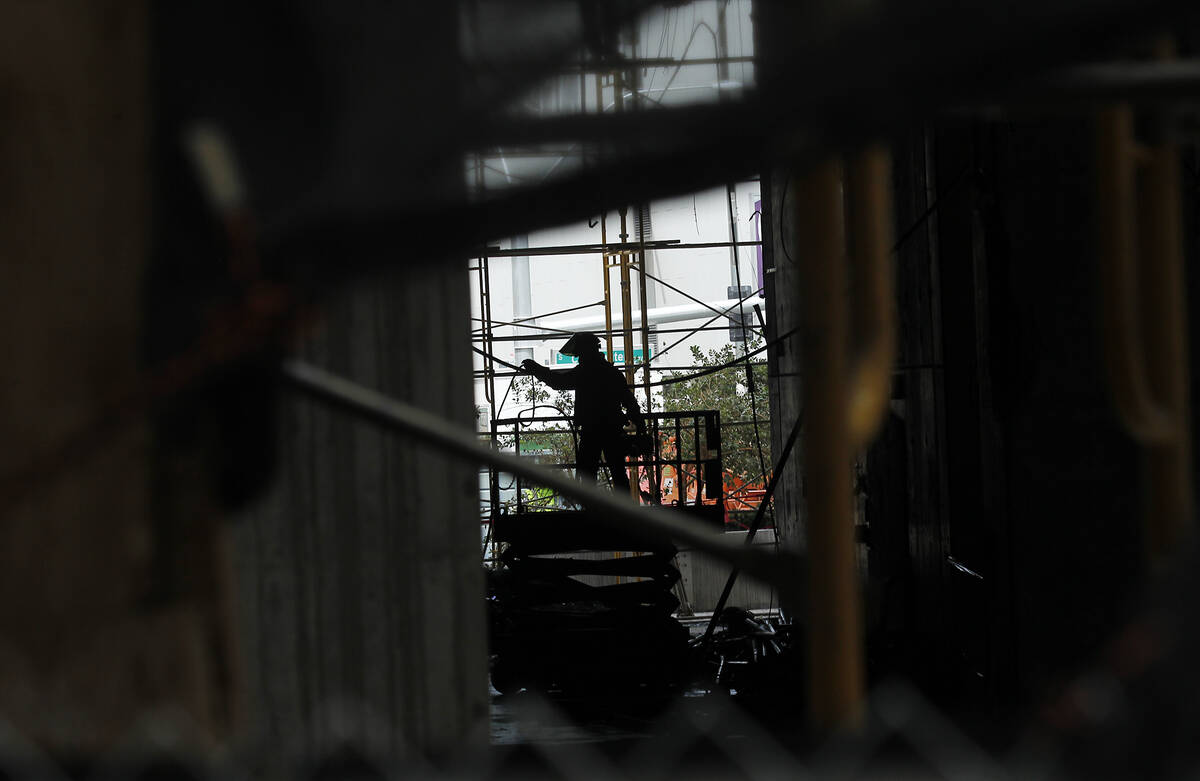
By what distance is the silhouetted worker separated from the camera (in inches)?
383

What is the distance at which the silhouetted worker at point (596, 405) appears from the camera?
31.9 feet

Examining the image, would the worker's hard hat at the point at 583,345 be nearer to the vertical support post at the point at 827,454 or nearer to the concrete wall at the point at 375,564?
the concrete wall at the point at 375,564

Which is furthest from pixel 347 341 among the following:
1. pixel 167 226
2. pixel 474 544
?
pixel 167 226

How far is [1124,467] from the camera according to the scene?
4.20 metres

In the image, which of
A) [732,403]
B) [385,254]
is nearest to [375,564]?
[385,254]

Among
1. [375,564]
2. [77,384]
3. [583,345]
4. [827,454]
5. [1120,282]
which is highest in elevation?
[583,345]

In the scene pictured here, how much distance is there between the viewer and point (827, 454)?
1.39 metres

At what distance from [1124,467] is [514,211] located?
369cm

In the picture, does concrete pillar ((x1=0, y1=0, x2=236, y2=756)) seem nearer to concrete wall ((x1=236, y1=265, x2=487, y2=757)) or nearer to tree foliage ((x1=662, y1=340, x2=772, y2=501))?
concrete wall ((x1=236, y1=265, x2=487, y2=757))

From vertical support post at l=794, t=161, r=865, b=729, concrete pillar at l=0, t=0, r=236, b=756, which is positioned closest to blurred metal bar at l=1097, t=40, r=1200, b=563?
vertical support post at l=794, t=161, r=865, b=729

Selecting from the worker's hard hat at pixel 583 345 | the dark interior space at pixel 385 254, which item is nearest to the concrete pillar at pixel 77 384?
the dark interior space at pixel 385 254

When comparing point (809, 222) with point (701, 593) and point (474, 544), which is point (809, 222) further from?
point (701, 593)

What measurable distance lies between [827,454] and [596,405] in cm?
836

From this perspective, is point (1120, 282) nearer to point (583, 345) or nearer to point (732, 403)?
point (583, 345)
